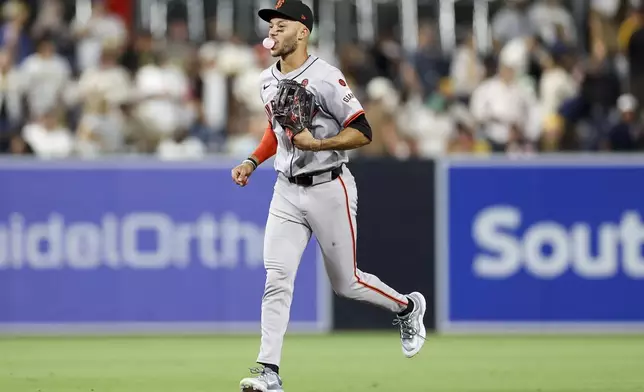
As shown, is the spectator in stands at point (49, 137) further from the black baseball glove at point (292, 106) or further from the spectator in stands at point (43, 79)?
the black baseball glove at point (292, 106)

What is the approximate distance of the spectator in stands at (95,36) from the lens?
59.0ft

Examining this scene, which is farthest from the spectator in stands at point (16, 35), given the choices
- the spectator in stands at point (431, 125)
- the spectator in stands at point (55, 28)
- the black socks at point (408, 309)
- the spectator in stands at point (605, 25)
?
the black socks at point (408, 309)

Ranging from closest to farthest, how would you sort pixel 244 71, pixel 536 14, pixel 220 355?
pixel 220 355
pixel 244 71
pixel 536 14

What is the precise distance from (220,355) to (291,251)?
332 centimetres

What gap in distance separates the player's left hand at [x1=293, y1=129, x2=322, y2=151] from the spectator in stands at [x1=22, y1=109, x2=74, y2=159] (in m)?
7.76

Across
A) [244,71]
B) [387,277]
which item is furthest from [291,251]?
[244,71]

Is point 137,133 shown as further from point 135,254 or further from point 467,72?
point 467,72

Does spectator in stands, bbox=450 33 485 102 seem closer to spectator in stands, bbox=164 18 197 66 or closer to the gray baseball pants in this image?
spectator in stands, bbox=164 18 197 66

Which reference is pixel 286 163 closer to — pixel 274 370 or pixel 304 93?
pixel 304 93

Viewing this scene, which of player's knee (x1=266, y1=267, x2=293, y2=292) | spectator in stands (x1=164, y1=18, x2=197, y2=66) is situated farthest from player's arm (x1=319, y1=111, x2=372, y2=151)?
spectator in stands (x1=164, y1=18, x2=197, y2=66)

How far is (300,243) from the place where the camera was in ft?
28.0

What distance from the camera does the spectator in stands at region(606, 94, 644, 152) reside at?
638 inches

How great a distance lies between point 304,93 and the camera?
830 cm

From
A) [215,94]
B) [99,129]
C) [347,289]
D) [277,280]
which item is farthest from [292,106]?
[215,94]
